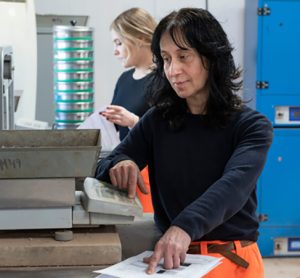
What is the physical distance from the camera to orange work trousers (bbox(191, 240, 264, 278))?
1342mm

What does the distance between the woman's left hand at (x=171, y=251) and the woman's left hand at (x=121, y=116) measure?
124 centimetres

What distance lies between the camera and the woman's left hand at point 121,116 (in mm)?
2395

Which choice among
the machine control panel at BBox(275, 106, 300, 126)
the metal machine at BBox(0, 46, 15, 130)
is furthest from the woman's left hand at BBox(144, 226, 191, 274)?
the machine control panel at BBox(275, 106, 300, 126)

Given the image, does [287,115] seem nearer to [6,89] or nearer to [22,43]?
[22,43]

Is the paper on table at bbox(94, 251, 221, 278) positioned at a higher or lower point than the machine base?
lower

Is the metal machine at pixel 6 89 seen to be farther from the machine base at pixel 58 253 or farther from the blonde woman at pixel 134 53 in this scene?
the machine base at pixel 58 253

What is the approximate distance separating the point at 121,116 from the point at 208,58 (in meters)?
0.99

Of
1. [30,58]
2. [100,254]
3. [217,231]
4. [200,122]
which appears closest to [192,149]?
[200,122]

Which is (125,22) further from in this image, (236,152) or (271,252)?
(271,252)

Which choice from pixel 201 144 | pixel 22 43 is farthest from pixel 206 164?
pixel 22 43

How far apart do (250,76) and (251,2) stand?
451 millimetres

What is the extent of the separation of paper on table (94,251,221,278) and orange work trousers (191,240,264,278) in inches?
5.0

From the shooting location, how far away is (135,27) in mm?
2566

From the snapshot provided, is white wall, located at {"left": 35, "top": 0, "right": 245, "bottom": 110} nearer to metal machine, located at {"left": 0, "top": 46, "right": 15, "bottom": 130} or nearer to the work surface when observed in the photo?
metal machine, located at {"left": 0, "top": 46, "right": 15, "bottom": 130}
